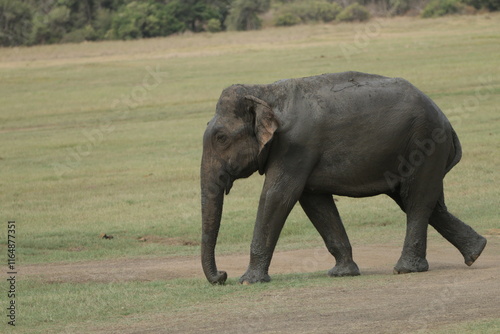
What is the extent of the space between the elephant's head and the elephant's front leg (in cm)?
31

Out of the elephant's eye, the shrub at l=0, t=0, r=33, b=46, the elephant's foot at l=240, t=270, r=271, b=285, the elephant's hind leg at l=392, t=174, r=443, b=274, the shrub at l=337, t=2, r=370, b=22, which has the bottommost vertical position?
the shrub at l=337, t=2, r=370, b=22

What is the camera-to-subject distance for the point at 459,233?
12.4 metres

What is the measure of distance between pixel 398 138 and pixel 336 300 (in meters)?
2.55

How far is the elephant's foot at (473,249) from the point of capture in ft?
40.3

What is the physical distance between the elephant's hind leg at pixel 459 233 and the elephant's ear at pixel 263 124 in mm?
2360

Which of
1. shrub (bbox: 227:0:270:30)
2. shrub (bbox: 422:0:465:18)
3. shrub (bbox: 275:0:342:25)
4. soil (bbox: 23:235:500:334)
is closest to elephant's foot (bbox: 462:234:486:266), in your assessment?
soil (bbox: 23:235:500:334)

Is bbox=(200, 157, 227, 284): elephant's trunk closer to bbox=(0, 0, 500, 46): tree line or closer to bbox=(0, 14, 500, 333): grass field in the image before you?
bbox=(0, 14, 500, 333): grass field

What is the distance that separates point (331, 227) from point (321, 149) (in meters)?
1.12

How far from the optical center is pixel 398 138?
11.7 metres

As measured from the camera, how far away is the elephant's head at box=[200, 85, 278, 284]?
1145cm

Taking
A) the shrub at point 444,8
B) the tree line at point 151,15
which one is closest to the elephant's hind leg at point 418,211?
the tree line at point 151,15

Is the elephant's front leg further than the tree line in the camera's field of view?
No

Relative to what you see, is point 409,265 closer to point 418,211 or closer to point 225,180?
point 418,211

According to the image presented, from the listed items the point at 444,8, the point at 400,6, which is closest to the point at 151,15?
the point at 400,6
